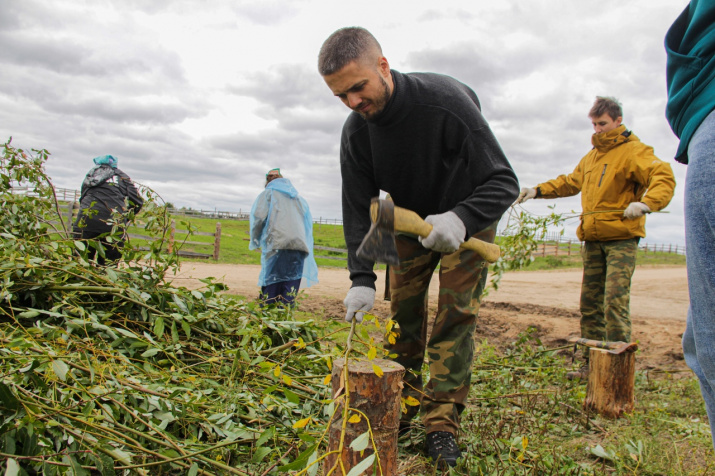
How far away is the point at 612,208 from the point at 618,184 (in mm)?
216

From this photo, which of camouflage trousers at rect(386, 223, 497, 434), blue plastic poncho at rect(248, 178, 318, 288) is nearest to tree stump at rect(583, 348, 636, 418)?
camouflage trousers at rect(386, 223, 497, 434)

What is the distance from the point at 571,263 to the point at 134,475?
24524mm

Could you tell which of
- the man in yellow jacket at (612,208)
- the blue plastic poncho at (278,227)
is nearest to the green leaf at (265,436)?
the man in yellow jacket at (612,208)

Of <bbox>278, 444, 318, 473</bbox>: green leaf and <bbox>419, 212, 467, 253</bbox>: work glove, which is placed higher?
<bbox>419, 212, 467, 253</bbox>: work glove

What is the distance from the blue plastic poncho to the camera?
19.1ft

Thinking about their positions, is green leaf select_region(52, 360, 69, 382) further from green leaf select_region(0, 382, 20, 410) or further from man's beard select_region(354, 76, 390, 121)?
man's beard select_region(354, 76, 390, 121)

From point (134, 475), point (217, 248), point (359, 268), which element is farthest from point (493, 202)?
point (217, 248)

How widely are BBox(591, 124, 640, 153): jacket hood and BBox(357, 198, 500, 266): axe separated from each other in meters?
2.98

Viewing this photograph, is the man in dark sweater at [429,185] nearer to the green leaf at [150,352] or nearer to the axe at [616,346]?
the green leaf at [150,352]

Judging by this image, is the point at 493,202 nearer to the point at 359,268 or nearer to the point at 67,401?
the point at 359,268

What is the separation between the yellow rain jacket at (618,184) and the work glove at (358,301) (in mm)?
2757

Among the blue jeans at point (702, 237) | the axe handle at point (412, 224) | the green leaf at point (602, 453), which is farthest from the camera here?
the green leaf at point (602, 453)

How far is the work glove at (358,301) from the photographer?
251cm

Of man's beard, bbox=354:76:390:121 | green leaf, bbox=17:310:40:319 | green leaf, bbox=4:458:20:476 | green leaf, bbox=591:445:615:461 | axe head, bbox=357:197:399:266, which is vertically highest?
man's beard, bbox=354:76:390:121
